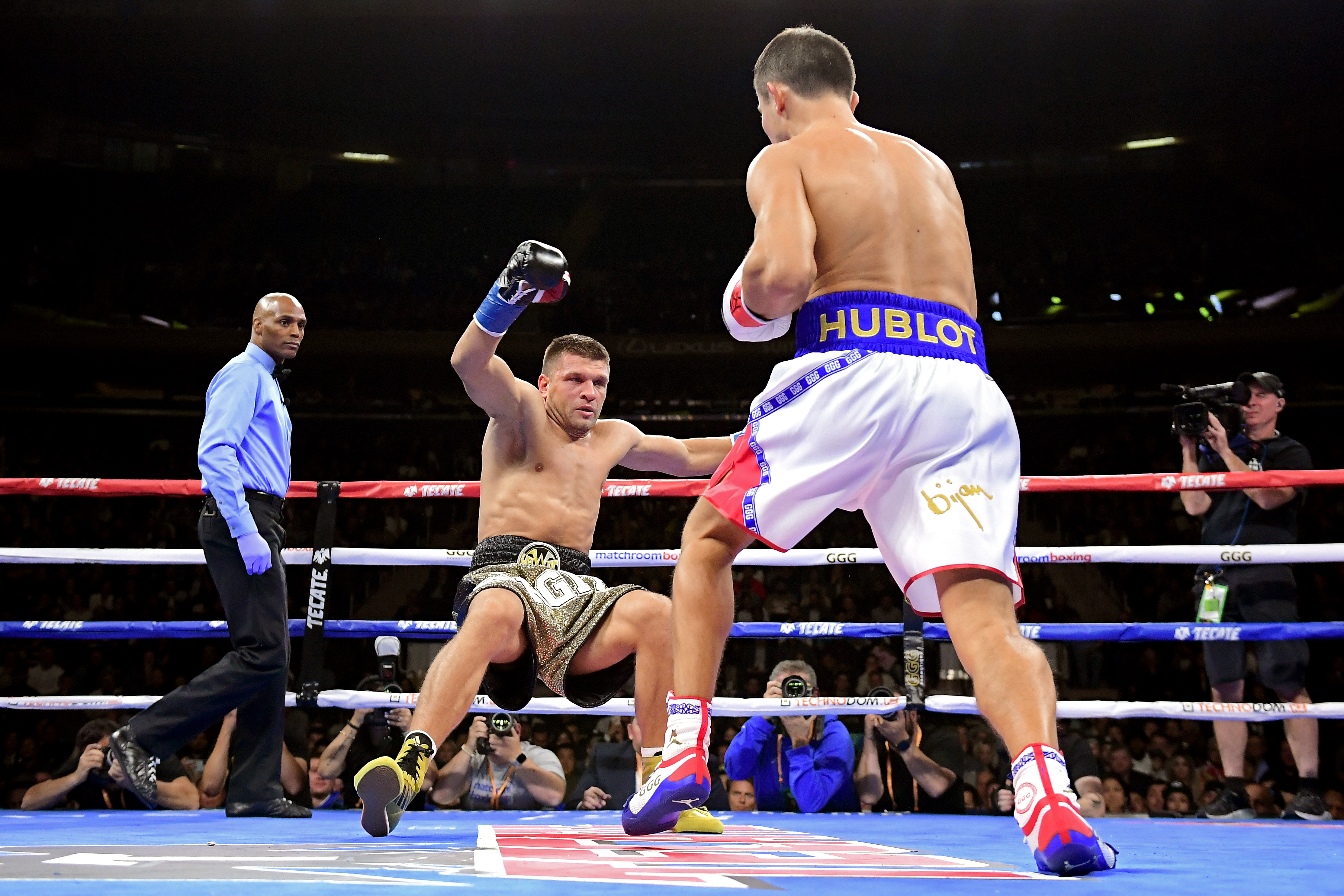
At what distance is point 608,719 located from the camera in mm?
6480

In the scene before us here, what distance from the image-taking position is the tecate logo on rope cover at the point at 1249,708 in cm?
303

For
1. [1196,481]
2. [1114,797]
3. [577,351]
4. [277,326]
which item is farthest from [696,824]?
Result: [1114,797]

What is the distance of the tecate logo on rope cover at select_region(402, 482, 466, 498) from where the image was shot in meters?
3.45

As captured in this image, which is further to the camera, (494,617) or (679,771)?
(494,617)

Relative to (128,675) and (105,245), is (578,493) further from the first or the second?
(105,245)

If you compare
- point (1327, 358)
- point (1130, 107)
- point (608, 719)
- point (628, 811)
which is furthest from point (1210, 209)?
point (628, 811)

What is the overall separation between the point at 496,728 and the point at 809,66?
8.51 ft

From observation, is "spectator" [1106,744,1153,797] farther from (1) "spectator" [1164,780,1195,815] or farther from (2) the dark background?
(2) the dark background

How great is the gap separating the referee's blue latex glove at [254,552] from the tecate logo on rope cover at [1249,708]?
2.60 meters

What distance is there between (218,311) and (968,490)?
12.0 m

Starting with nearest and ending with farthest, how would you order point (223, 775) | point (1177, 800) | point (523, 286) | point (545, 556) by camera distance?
point (523, 286) < point (545, 556) < point (223, 775) < point (1177, 800)

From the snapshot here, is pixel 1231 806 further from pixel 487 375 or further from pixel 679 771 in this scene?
pixel 487 375

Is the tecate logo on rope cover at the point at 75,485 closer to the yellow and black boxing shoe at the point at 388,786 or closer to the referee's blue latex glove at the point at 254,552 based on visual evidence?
the referee's blue latex glove at the point at 254,552
